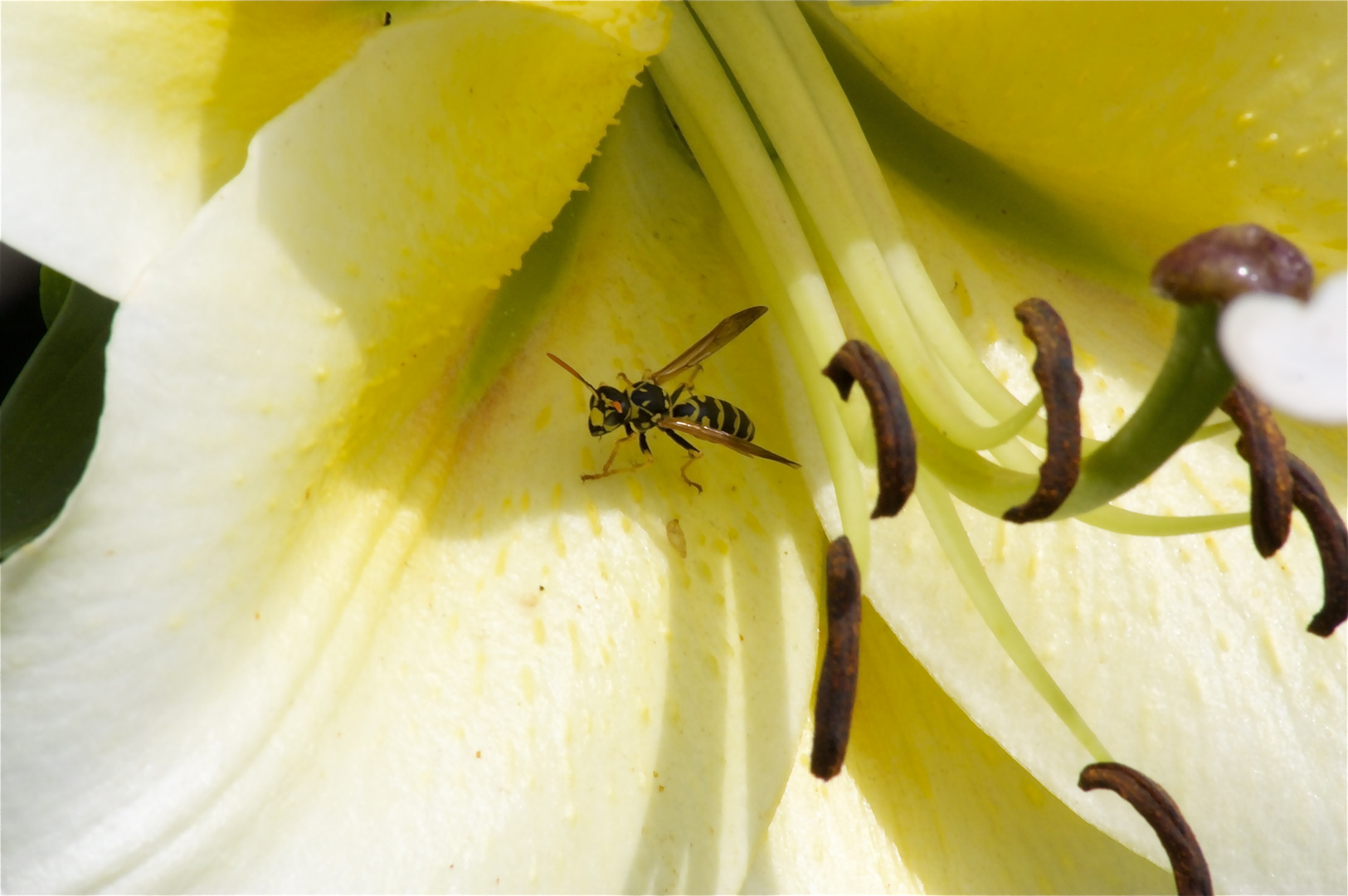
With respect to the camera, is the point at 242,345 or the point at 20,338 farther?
the point at 20,338

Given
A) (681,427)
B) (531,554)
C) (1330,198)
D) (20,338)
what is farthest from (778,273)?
(20,338)

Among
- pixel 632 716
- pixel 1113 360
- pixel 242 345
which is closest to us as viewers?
pixel 242 345

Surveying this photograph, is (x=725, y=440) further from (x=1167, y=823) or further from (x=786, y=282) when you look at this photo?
(x=1167, y=823)

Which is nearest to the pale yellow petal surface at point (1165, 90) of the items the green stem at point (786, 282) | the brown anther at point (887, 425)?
the green stem at point (786, 282)

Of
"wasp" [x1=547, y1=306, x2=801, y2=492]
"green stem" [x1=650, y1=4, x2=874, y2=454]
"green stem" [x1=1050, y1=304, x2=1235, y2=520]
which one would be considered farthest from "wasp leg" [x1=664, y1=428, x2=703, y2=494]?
"green stem" [x1=1050, y1=304, x2=1235, y2=520]

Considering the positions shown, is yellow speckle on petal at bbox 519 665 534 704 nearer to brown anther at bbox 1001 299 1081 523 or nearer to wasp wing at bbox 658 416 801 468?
wasp wing at bbox 658 416 801 468

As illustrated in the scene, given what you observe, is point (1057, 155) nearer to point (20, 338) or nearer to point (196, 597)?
point (196, 597)
